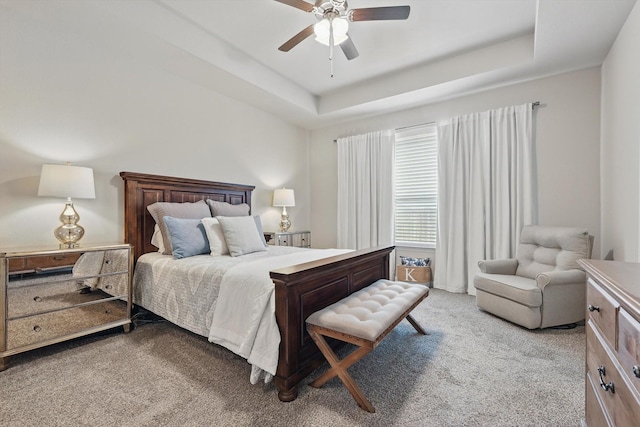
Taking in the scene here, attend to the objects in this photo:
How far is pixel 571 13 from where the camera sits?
2.24 meters

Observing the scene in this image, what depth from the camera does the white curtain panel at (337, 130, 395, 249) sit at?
4461 millimetres

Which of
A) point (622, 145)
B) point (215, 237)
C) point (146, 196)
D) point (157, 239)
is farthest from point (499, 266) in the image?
point (146, 196)

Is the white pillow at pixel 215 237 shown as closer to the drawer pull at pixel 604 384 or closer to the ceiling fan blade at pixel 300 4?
the ceiling fan blade at pixel 300 4

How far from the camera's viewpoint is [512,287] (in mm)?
2648

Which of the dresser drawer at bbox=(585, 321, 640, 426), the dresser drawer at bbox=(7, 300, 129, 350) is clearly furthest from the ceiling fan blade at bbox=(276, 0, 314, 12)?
the dresser drawer at bbox=(7, 300, 129, 350)

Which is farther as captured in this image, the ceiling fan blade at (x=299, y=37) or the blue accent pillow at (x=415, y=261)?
the blue accent pillow at (x=415, y=261)

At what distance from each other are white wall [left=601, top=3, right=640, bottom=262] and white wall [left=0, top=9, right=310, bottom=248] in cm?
403

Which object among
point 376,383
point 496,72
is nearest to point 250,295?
point 376,383

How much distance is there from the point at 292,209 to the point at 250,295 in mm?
3327

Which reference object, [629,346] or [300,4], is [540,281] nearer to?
[629,346]

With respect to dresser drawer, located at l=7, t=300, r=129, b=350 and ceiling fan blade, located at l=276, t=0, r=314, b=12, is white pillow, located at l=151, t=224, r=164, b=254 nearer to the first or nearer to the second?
dresser drawer, located at l=7, t=300, r=129, b=350

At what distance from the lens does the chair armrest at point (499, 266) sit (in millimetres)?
3090

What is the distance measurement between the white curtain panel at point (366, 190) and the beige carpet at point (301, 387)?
2.26m

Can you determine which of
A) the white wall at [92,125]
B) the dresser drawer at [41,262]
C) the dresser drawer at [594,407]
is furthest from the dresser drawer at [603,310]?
the white wall at [92,125]
